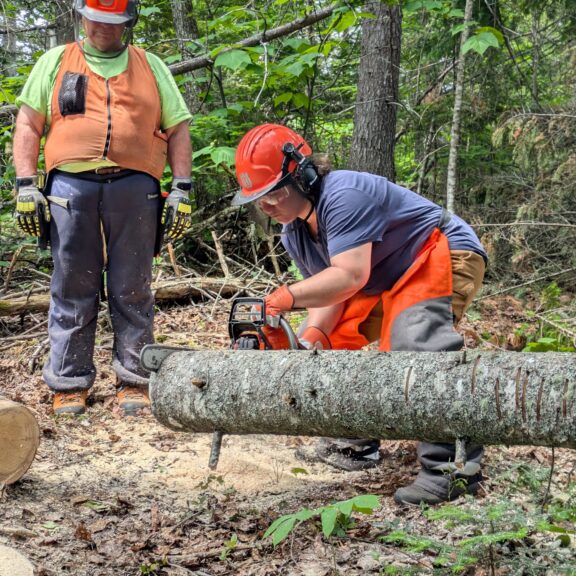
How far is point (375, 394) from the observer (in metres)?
2.48

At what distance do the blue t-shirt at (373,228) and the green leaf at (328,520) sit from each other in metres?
1.23

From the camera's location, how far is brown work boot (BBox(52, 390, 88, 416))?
166 inches

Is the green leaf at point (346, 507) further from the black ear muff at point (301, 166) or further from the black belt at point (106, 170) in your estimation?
the black belt at point (106, 170)

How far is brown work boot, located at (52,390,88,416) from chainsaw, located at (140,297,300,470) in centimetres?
153

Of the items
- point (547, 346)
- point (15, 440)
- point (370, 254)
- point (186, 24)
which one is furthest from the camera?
point (186, 24)

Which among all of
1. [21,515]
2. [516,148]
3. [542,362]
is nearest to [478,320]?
[516,148]

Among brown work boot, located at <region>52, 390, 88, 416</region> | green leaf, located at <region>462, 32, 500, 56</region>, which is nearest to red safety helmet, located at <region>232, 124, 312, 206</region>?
brown work boot, located at <region>52, 390, 88, 416</region>

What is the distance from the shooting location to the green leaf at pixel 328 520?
206 cm

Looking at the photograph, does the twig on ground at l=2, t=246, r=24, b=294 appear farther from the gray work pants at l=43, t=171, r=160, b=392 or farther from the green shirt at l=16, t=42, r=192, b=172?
the green shirt at l=16, t=42, r=192, b=172

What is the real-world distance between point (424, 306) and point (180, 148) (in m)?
2.09

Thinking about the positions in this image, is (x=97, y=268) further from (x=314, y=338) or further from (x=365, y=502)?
(x=365, y=502)

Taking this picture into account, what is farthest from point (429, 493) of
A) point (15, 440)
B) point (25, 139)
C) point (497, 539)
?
point (25, 139)

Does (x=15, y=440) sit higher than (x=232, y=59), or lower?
lower

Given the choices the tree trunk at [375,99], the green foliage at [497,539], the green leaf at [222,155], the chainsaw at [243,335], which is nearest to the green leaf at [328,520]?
the green foliage at [497,539]
